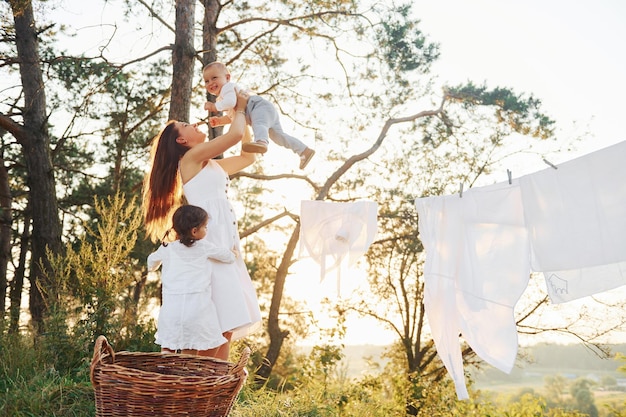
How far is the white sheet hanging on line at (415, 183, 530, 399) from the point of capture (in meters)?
3.10

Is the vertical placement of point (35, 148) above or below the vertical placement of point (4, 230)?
above

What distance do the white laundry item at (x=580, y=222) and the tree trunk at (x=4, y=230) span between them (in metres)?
7.64

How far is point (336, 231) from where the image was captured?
3814mm

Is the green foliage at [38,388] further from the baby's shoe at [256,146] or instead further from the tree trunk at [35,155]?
the tree trunk at [35,155]

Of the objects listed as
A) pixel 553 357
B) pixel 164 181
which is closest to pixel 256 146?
pixel 164 181

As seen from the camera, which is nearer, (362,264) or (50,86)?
(50,86)

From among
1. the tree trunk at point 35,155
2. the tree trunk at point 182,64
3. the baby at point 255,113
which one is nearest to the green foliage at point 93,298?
the baby at point 255,113

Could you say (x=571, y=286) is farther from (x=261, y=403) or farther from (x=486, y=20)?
(x=486, y=20)

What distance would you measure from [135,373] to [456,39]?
7.52m

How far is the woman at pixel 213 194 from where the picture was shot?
118 inches

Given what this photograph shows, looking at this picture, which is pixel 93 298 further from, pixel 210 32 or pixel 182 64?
pixel 210 32

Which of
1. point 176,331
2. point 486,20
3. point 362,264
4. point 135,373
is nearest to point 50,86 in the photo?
point 362,264

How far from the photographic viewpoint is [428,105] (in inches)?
366

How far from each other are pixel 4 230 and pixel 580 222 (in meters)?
9.83
